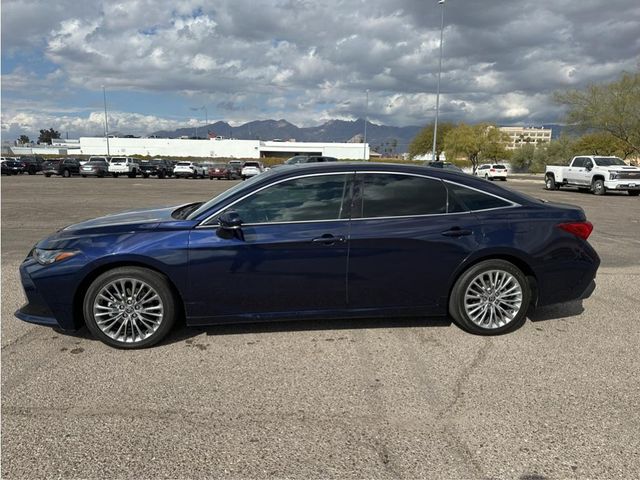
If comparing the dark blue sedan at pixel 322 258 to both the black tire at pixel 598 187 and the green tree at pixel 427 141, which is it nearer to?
the black tire at pixel 598 187

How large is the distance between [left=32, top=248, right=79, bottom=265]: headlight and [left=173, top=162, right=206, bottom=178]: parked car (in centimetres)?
3988

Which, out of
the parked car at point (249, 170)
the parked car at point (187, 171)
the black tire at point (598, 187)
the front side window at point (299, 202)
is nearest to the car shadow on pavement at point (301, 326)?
the front side window at point (299, 202)

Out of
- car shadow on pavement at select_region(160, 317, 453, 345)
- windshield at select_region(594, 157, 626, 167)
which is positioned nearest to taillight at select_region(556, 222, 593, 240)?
car shadow on pavement at select_region(160, 317, 453, 345)

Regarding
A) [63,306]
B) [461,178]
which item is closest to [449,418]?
[461,178]

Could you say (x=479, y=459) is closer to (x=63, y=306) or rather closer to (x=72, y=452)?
(x=72, y=452)

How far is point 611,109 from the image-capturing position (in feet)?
119

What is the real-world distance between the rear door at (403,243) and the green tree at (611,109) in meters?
40.5

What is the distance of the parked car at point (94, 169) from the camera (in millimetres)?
36741

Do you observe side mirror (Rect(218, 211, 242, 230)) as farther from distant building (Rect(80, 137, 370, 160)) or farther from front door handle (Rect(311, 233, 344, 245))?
distant building (Rect(80, 137, 370, 160))

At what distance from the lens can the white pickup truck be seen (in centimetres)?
2050

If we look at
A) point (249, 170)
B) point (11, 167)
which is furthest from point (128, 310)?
point (11, 167)

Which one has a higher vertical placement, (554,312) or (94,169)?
(94,169)

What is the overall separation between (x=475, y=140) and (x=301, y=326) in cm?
6157

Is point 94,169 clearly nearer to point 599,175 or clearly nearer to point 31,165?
point 31,165
